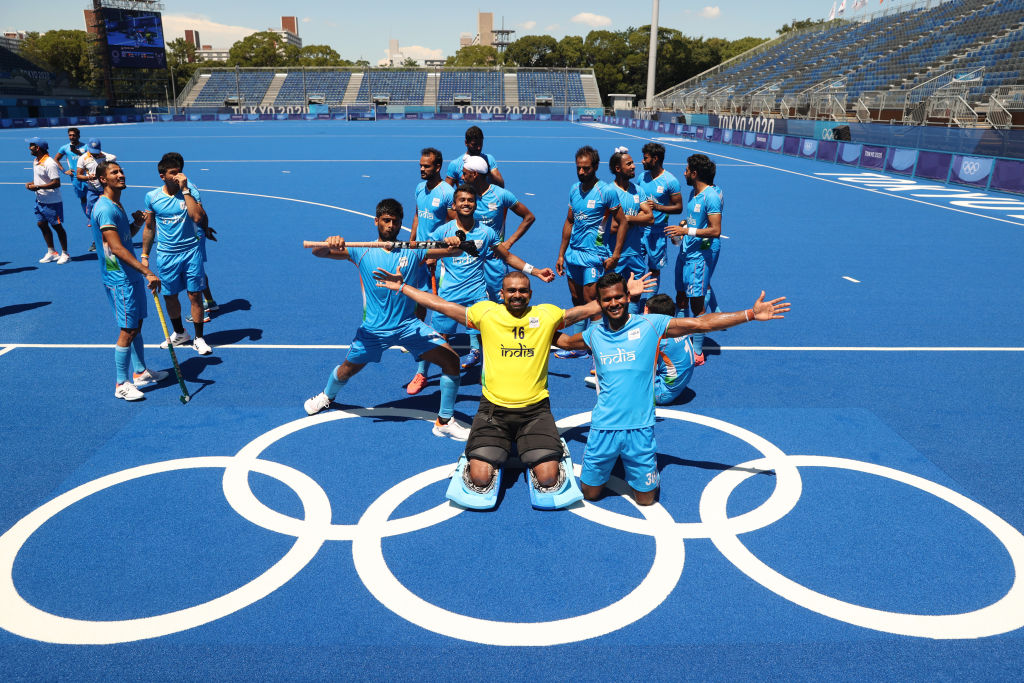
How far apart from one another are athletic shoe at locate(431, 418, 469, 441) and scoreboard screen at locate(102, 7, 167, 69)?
91131 mm

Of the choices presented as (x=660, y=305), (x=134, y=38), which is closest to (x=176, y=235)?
(x=660, y=305)

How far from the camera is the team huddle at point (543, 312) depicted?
16.6 feet

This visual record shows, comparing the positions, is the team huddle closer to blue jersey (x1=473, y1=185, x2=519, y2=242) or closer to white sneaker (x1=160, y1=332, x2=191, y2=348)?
blue jersey (x1=473, y1=185, x2=519, y2=242)

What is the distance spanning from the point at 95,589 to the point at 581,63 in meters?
121

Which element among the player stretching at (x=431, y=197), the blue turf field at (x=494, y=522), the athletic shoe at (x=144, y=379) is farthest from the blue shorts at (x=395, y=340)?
the athletic shoe at (x=144, y=379)

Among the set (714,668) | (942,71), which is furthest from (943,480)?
(942,71)

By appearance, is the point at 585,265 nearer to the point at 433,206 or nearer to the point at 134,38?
the point at 433,206

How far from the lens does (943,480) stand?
566 cm

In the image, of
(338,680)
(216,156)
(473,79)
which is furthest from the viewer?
(473,79)

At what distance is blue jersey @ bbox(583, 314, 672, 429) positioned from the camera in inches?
Result: 199

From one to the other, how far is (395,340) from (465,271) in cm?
126

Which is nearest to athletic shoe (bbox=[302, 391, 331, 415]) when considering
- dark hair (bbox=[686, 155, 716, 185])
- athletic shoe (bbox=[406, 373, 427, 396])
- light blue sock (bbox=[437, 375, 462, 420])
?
athletic shoe (bbox=[406, 373, 427, 396])

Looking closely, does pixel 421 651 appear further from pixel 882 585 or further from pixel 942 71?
pixel 942 71

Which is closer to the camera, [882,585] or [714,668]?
[714,668]
